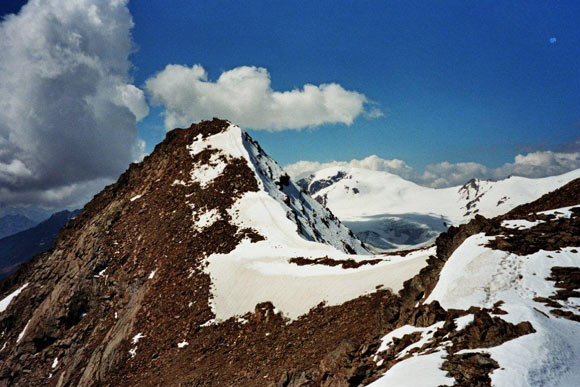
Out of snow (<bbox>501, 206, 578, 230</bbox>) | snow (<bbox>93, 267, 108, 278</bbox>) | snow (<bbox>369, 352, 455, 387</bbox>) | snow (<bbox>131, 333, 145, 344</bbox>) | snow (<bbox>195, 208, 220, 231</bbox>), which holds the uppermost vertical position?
snow (<bbox>195, 208, 220, 231</bbox>)

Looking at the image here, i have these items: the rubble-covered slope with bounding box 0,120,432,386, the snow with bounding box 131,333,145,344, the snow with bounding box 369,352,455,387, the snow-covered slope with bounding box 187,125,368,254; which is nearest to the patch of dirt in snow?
the rubble-covered slope with bounding box 0,120,432,386

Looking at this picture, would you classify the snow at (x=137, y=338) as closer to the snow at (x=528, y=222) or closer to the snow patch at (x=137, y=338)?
the snow patch at (x=137, y=338)

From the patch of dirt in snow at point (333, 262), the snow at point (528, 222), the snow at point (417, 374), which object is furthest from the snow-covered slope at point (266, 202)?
the snow at point (417, 374)

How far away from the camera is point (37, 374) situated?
38.6 meters

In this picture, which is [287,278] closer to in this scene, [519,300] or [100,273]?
[519,300]

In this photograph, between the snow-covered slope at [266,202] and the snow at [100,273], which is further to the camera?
the snow-covered slope at [266,202]

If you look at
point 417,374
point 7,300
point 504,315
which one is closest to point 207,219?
point 504,315

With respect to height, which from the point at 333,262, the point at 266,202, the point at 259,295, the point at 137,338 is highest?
the point at 266,202

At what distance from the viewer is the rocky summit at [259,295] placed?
11.6m

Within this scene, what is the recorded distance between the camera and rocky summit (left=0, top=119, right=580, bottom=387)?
11609mm

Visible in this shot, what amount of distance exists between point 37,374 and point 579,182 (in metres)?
60.4

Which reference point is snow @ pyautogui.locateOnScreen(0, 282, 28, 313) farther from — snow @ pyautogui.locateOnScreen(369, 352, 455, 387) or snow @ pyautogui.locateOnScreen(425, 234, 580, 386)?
snow @ pyautogui.locateOnScreen(425, 234, 580, 386)

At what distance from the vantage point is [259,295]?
1260 inches

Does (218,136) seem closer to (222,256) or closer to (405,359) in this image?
(222,256)
